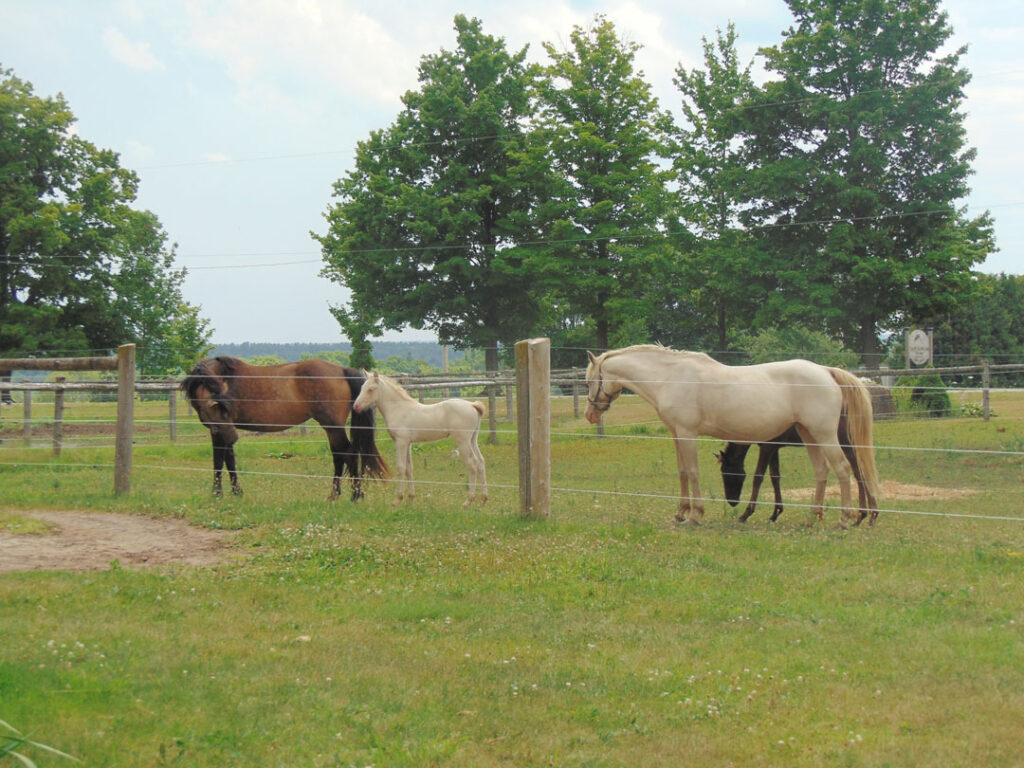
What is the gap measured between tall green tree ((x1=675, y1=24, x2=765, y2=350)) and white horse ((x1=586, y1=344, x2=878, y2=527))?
16865mm

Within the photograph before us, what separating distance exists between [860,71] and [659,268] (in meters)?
7.75

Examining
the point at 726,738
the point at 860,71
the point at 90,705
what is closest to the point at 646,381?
the point at 726,738

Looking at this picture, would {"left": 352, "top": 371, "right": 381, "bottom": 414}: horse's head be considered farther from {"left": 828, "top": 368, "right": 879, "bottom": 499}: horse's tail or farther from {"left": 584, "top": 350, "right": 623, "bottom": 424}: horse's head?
{"left": 828, "top": 368, "right": 879, "bottom": 499}: horse's tail

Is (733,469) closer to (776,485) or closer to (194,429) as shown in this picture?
(776,485)

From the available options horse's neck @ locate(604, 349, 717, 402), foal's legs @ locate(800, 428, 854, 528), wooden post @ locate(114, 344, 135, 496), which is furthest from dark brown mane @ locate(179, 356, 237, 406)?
foal's legs @ locate(800, 428, 854, 528)

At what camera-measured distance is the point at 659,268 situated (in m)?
26.9

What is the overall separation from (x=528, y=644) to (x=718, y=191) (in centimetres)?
2563

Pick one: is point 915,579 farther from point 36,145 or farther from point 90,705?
point 36,145

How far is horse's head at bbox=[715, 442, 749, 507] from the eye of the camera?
34.1 feet

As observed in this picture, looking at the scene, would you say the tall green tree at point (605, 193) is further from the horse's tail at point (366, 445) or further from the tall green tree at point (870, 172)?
the horse's tail at point (366, 445)

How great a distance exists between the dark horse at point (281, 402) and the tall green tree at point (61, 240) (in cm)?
1859

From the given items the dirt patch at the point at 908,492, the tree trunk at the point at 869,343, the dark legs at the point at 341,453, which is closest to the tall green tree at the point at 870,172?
the tree trunk at the point at 869,343

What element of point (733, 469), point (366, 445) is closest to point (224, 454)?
point (366, 445)

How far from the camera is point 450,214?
30.6 metres
